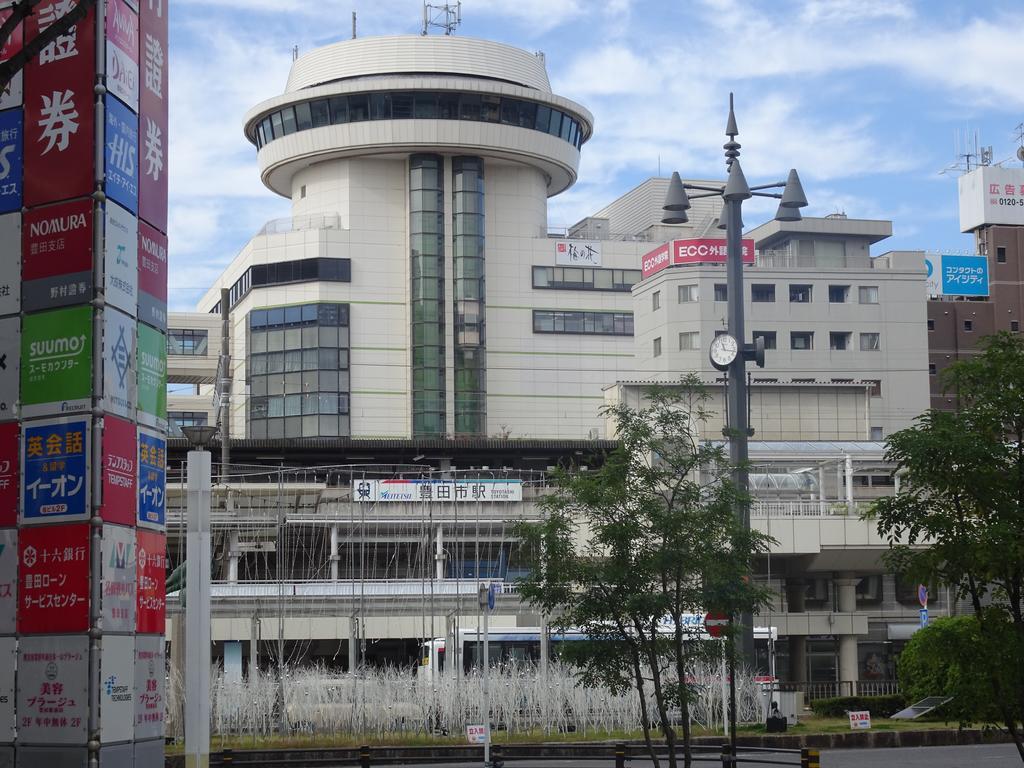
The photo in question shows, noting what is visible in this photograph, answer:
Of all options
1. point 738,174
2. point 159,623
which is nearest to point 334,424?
point 738,174

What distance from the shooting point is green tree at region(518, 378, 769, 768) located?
24.0 metres

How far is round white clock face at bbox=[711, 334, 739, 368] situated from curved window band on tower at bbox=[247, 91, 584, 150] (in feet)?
221

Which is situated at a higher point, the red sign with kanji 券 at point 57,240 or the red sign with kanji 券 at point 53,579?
the red sign with kanji 券 at point 57,240

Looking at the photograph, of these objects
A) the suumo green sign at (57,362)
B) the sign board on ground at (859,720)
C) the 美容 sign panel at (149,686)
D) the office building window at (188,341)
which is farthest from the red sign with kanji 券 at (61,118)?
the office building window at (188,341)

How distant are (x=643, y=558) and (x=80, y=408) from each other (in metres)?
11.2

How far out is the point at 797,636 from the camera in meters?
63.6

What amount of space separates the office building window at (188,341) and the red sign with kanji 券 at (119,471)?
10390 centimetres

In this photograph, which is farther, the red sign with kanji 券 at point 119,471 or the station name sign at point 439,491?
the station name sign at point 439,491

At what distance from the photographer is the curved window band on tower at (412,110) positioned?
101 m

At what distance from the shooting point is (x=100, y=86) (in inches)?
623

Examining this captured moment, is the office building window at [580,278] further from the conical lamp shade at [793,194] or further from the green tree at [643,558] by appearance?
the green tree at [643,558]

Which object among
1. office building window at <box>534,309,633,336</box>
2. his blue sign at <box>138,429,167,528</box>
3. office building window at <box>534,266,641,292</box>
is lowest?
his blue sign at <box>138,429,167,528</box>

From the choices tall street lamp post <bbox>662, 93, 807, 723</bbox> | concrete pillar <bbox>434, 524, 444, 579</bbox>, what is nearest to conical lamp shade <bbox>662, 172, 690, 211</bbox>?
tall street lamp post <bbox>662, 93, 807, 723</bbox>

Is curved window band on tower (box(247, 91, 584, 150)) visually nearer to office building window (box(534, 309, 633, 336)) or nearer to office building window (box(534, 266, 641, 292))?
office building window (box(534, 266, 641, 292))
